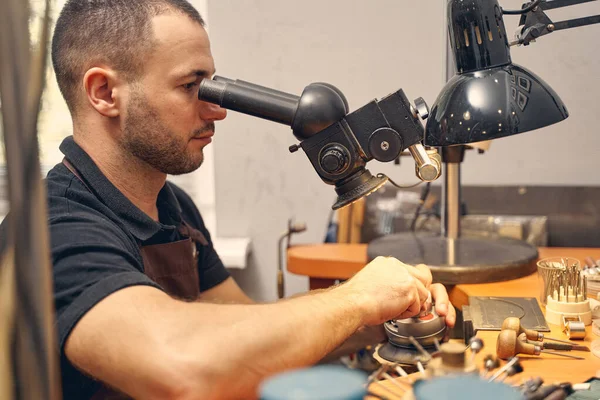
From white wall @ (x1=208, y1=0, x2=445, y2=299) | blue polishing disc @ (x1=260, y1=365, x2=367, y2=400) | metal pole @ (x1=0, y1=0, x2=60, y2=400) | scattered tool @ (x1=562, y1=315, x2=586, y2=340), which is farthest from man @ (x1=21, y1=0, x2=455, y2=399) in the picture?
white wall @ (x1=208, y1=0, x2=445, y2=299)

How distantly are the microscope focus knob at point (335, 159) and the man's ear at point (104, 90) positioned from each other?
57cm

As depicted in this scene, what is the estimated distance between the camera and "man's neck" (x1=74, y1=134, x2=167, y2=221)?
155 cm

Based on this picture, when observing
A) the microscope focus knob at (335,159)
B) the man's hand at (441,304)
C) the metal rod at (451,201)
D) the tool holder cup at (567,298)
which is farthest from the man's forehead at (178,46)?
the tool holder cup at (567,298)

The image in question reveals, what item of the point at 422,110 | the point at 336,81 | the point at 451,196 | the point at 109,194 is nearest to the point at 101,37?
the point at 109,194

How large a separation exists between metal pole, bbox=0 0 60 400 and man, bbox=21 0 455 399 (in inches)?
22.3

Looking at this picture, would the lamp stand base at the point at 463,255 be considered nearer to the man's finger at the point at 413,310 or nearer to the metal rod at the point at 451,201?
the metal rod at the point at 451,201

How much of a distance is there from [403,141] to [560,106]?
0.28 metres

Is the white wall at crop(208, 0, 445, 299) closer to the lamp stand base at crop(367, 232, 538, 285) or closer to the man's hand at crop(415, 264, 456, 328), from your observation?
the lamp stand base at crop(367, 232, 538, 285)

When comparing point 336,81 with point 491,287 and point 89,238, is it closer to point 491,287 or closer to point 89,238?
point 491,287

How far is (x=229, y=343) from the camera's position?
39.4 inches

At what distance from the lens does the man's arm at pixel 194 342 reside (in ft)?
3.21

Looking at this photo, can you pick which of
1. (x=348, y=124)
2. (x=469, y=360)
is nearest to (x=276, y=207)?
(x=348, y=124)

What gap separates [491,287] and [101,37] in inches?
45.6

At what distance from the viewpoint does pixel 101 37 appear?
153 centimetres
